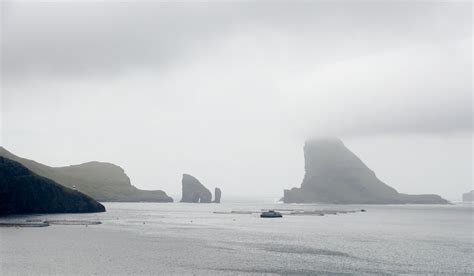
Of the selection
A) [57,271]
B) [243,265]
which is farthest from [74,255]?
[243,265]

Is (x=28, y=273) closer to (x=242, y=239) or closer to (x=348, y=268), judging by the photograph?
(x=348, y=268)

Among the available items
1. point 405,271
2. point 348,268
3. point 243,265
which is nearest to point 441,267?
point 405,271

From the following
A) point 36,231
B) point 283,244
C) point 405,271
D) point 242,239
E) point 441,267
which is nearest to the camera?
point 405,271

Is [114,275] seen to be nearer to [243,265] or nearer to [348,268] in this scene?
[243,265]

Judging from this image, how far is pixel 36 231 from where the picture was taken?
157875 millimetres

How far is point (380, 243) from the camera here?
137 m

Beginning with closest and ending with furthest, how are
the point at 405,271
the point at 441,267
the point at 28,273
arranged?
the point at 28,273 → the point at 405,271 → the point at 441,267

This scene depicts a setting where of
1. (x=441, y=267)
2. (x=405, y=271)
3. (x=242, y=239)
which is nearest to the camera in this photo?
(x=405, y=271)

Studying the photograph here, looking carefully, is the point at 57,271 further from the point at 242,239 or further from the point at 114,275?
the point at 242,239

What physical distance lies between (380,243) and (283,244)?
28624 mm

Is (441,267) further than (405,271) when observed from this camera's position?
Yes

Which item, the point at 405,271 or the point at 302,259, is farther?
the point at 302,259

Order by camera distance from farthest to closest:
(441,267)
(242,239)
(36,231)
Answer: (36,231) → (242,239) → (441,267)

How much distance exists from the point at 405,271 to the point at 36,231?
118345 millimetres
